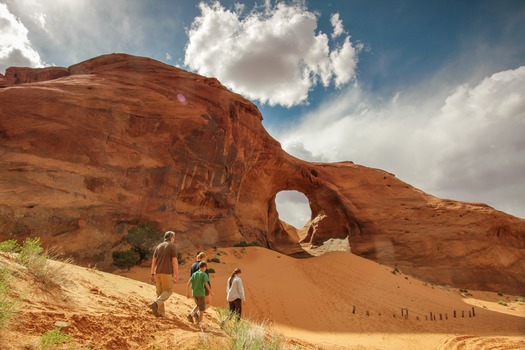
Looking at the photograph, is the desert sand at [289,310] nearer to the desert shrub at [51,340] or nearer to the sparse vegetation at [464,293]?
the desert shrub at [51,340]

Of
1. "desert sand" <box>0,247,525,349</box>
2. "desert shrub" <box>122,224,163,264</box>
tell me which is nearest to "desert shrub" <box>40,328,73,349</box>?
"desert sand" <box>0,247,525,349</box>

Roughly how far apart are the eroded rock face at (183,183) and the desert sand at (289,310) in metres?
4.03

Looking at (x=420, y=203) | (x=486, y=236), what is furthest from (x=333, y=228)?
(x=486, y=236)

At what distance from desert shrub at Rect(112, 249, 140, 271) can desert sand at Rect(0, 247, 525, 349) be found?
734 mm

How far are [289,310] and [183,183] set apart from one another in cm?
1260

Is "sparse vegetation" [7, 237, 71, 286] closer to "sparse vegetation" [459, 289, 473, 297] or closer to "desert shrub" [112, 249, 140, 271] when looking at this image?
"desert shrub" [112, 249, 140, 271]

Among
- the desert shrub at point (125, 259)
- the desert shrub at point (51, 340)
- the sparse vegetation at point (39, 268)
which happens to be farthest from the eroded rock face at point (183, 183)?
the desert shrub at point (51, 340)

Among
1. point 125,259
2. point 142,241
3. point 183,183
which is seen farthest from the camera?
point 183,183

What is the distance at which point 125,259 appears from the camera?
15008 millimetres

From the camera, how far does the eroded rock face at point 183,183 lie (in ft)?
52.9

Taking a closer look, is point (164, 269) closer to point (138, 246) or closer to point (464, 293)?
point (138, 246)

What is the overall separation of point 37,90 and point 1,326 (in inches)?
789

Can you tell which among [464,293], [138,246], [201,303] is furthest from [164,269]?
[464,293]

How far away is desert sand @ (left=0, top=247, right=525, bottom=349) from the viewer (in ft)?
12.6
